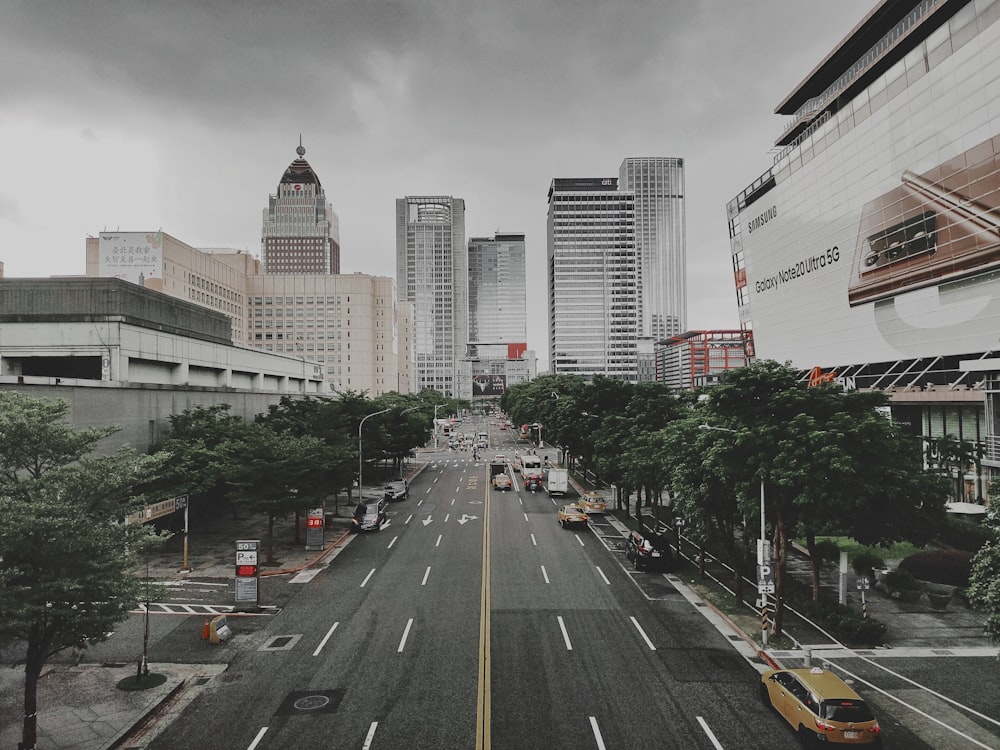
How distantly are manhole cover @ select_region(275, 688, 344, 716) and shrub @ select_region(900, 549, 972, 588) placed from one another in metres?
26.3

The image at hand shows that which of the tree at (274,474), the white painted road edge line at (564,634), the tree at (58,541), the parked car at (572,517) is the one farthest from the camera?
the parked car at (572,517)

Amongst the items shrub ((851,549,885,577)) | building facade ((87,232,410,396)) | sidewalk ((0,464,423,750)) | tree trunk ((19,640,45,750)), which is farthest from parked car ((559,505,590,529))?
building facade ((87,232,410,396))

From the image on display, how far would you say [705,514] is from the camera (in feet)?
87.5

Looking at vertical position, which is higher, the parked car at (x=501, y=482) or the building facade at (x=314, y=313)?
the building facade at (x=314, y=313)

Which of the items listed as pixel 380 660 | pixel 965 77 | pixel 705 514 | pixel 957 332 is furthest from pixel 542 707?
pixel 965 77

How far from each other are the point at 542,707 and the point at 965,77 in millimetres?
58684

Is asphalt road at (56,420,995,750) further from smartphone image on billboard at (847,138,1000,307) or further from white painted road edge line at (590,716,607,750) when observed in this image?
smartphone image on billboard at (847,138,1000,307)

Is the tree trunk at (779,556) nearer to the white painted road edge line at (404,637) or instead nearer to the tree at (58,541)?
the white painted road edge line at (404,637)

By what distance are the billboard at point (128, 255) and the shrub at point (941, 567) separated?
11121cm

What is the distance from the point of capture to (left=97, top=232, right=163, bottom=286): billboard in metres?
98.6

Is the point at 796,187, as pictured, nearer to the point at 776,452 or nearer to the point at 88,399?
the point at 776,452

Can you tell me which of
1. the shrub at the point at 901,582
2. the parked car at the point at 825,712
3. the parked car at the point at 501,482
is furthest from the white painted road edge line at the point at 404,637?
the parked car at the point at 501,482

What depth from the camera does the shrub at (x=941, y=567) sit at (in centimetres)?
2661

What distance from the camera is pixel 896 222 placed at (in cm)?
5478
